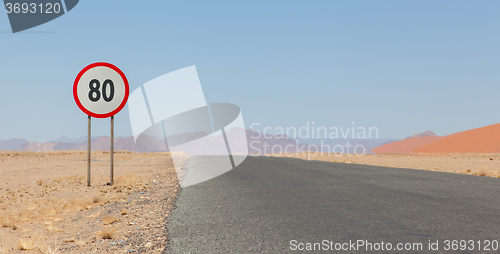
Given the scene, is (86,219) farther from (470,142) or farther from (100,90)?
(470,142)

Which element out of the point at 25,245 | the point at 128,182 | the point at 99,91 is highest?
the point at 99,91

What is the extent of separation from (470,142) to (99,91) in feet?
333

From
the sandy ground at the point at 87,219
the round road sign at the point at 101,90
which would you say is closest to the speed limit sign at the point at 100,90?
the round road sign at the point at 101,90

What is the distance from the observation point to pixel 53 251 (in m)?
4.91

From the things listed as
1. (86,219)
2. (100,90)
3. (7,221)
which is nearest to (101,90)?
(100,90)

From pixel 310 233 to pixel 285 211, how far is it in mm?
1704

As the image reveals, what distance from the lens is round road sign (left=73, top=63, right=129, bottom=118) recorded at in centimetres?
936

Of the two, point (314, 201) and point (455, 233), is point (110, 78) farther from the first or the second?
point (455, 233)

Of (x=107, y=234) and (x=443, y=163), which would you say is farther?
(x=443, y=163)

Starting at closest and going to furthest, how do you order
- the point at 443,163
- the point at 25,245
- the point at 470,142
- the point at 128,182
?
the point at 25,245
the point at 128,182
the point at 443,163
the point at 470,142

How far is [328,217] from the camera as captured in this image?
253 inches

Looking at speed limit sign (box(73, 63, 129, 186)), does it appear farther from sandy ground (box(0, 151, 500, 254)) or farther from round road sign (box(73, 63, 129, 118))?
sandy ground (box(0, 151, 500, 254))

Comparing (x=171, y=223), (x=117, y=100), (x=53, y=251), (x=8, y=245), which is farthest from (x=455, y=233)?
(x=117, y=100)

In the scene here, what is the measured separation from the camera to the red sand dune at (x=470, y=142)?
278 feet
